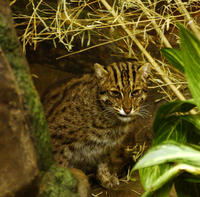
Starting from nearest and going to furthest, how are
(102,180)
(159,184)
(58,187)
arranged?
1. (159,184)
2. (58,187)
3. (102,180)

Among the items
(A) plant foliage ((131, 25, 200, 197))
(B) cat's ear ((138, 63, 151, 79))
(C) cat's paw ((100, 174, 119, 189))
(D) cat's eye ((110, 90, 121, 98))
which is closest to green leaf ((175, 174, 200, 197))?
(A) plant foliage ((131, 25, 200, 197))

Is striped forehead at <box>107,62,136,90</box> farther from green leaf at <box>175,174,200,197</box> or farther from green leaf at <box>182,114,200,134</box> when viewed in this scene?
green leaf at <box>175,174,200,197</box>

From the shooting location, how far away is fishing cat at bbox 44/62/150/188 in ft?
10.7

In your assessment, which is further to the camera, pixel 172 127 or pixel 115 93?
pixel 115 93

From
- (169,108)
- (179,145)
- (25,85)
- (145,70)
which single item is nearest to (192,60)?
(169,108)

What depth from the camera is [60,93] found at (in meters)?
3.71

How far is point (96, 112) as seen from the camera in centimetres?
346

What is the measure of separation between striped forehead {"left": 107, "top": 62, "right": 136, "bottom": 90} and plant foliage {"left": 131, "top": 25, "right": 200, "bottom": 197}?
0.95 meters

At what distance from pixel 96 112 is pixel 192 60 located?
5.37 feet

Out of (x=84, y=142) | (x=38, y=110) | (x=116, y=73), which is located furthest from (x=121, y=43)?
(x=38, y=110)

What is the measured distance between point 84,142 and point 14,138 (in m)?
1.86

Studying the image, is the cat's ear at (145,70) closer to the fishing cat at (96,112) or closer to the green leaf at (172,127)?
the fishing cat at (96,112)

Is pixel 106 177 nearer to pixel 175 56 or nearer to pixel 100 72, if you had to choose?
pixel 100 72

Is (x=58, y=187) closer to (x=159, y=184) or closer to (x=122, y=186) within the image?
(x=159, y=184)
